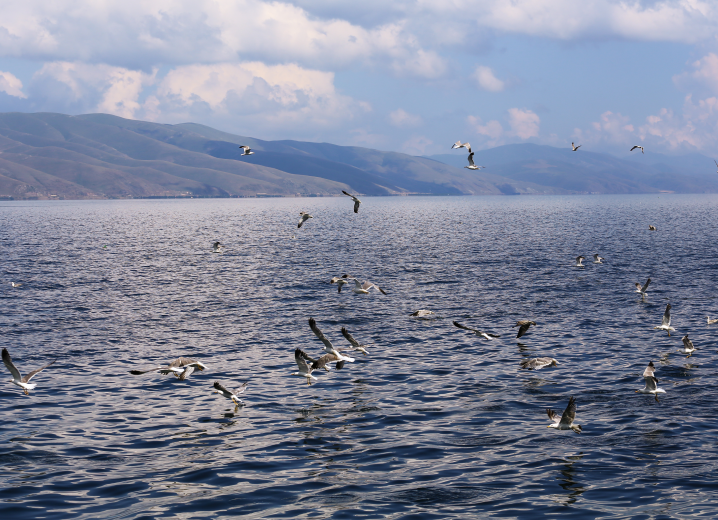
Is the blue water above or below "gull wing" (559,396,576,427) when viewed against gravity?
below

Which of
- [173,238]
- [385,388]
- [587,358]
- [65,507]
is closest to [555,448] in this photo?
[385,388]

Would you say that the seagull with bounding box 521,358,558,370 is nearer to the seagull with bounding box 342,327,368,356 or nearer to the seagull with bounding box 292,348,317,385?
the seagull with bounding box 342,327,368,356

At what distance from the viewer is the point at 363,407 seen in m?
21.9

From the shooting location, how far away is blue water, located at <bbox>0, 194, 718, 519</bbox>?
49.4ft

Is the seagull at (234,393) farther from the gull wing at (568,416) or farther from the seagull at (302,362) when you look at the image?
the gull wing at (568,416)

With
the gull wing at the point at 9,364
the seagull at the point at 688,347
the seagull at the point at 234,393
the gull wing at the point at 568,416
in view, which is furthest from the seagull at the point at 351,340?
the seagull at the point at 688,347

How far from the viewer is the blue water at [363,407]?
15.1m

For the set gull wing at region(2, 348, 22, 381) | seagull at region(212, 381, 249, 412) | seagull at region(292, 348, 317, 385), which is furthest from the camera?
seagull at region(292, 348, 317, 385)

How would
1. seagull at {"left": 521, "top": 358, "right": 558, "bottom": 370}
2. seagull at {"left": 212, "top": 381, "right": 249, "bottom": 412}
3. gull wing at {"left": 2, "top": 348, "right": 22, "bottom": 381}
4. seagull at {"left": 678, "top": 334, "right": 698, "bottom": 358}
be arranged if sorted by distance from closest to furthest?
gull wing at {"left": 2, "top": 348, "right": 22, "bottom": 381}, seagull at {"left": 212, "top": 381, "right": 249, "bottom": 412}, seagull at {"left": 521, "top": 358, "right": 558, "bottom": 370}, seagull at {"left": 678, "top": 334, "right": 698, "bottom": 358}

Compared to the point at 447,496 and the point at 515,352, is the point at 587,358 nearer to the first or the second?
the point at 515,352

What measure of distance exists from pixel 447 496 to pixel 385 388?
915 centimetres

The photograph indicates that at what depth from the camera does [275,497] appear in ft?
49.3

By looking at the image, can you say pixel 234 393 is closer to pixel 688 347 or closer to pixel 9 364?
pixel 9 364

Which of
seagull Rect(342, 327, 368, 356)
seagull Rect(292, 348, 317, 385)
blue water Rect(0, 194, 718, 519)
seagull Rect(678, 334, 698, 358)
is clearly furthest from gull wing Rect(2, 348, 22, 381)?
seagull Rect(678, 334, 698, 358)
